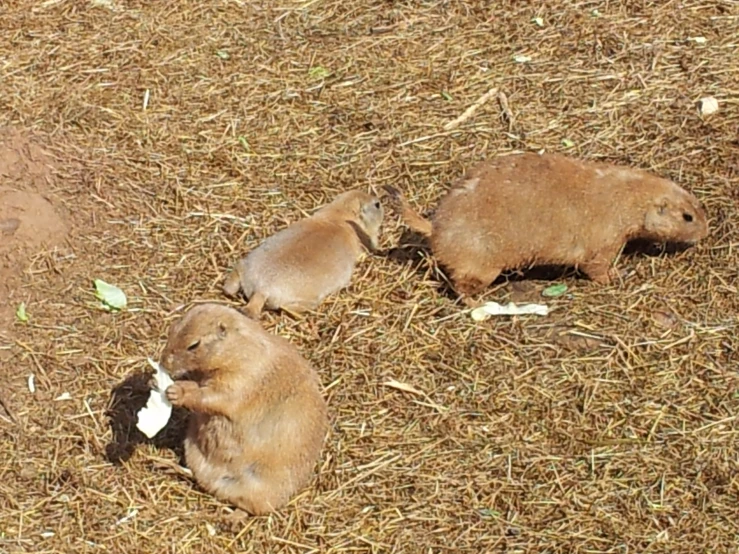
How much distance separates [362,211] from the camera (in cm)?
563

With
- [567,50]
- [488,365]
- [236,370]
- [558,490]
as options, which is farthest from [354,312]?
[567,50]

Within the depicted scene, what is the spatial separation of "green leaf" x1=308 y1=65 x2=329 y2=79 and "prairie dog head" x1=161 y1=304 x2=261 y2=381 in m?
2.90

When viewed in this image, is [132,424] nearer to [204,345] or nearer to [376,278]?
[204,345]

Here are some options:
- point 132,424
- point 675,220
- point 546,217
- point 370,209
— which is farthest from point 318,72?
point 132,424

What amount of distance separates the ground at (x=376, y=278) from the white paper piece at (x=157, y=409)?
300mm

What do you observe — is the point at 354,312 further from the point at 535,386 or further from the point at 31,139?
the point at 31,139

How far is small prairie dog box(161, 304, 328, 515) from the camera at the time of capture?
168 inches

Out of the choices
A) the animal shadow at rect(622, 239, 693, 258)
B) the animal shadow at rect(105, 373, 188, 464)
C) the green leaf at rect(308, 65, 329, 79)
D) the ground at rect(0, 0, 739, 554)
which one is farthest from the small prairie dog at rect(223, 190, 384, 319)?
the green leaf at rect(308, 65, 329, 79)

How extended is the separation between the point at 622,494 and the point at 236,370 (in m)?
1.61

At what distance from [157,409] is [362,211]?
1.77 metres

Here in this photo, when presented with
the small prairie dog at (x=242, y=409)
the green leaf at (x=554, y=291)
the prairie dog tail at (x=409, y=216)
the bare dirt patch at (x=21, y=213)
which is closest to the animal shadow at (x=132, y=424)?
the small prairie dog at (x=242, y=409)

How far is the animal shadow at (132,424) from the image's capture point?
15.1 feet

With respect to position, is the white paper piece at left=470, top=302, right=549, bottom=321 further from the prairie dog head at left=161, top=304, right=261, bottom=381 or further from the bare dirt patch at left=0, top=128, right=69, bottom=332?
the bare dirt patch at left=0, top=128, right=69, bottom=332

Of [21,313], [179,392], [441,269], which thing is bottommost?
[441,269]
